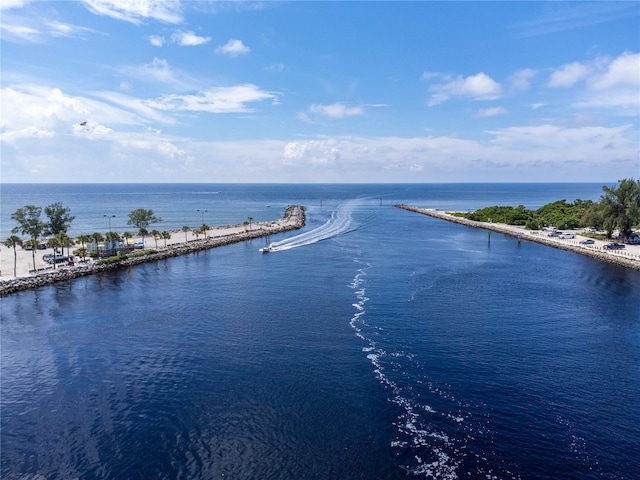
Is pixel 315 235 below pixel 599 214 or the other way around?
below

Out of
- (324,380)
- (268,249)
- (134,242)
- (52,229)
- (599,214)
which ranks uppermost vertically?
(599,214)

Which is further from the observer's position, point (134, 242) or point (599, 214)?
point (134, 242)

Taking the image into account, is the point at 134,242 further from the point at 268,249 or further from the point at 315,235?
the point at 315,235

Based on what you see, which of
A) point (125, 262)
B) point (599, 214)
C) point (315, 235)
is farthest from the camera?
point (315, 235)

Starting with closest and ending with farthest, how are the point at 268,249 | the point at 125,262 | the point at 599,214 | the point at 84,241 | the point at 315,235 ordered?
the point at 125,262 → the point at 84,241 → the point at 268,249 → the point at 599,214 → the point at 315,235

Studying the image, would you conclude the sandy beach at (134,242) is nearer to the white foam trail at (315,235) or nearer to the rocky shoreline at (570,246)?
the white foam trail at (315,235)

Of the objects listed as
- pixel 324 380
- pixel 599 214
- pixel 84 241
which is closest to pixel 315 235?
pixel 84 241

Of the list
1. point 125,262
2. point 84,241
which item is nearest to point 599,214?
point 125,262

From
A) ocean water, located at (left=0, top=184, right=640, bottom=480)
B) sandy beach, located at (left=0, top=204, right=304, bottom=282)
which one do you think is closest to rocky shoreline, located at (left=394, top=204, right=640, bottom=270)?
ocean water, located at (left=0, top=184, right=640, bottom=480)

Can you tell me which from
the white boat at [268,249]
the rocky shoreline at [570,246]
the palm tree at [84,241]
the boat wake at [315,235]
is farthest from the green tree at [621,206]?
the palm tree at [84,241]
